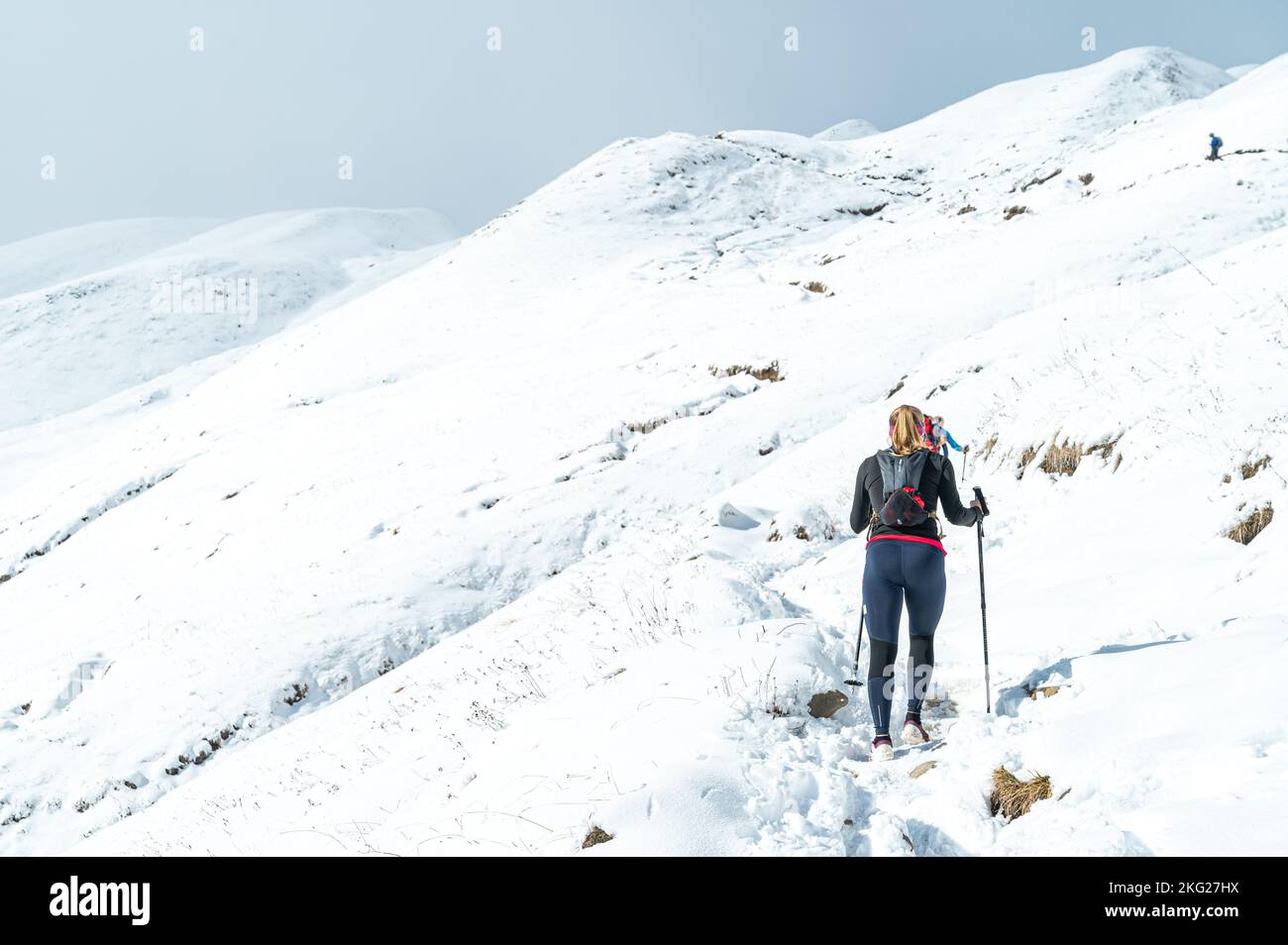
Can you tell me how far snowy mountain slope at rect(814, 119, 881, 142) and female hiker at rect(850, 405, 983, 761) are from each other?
508 ft

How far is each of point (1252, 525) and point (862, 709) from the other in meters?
3.59

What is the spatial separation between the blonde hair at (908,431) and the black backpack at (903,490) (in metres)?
0.06

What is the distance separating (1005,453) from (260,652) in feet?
39.9

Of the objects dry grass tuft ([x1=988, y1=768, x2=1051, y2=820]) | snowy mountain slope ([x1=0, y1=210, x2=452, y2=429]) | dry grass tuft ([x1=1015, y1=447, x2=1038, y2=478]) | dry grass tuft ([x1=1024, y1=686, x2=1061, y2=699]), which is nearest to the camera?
dry grass tuft ([x1=988, y1=768, x2=1051, y2=820])

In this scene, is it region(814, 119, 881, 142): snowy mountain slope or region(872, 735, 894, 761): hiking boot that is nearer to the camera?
region(872, 735, 894, 761): hiking boot

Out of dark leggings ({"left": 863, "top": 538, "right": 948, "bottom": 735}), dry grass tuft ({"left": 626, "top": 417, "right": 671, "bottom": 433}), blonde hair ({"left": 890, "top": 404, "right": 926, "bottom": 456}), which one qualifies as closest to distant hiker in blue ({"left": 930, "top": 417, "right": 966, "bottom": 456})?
blonde hair ({"left": 890, "top": 404, "right": 926, "bottom": 456})

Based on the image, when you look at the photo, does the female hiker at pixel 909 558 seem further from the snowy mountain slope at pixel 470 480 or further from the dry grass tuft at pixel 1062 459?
the dry grass tuft at pixel 1062 459

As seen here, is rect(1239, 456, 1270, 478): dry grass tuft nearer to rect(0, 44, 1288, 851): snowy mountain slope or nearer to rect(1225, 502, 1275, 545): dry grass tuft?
rect(1225, 502, 1275, 545): dry grass tuft

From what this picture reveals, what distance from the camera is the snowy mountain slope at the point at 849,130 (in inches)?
5743

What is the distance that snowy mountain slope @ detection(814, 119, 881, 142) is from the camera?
479 ft

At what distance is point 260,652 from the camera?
1285cm

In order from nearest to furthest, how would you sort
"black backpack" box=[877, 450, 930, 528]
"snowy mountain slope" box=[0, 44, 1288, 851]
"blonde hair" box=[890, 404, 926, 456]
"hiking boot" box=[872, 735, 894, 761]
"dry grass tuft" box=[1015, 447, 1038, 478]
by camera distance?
"hiking boot" box=[872, 735, 894, 761], "black backpack" box=[877, 450, 930, 528], "blonde hair" box=[890, 404, 926, 456], "dry grass tuft" box=[1015, 447, 1038, 478], "snowy mountain slope" box=[0, 44, 1288, 851]

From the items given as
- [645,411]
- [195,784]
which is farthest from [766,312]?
[195,784]
